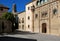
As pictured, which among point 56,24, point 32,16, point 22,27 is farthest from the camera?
point 22,27

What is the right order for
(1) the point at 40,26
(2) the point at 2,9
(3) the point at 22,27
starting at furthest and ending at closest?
(2) the point at 2,9, (3) the point at 22,27, (1) the point at 40,26

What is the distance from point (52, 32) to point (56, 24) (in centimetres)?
215

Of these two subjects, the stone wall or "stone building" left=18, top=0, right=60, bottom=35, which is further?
the stone wall

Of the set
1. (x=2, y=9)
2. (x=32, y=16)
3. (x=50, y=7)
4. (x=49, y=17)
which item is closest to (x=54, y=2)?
(x=50, y=7)

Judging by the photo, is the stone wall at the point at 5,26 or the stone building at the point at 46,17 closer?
the stone building at the point at 46,17

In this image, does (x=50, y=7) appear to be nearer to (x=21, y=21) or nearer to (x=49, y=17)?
(x=49, y=17)

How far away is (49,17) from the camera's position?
28.3 meters

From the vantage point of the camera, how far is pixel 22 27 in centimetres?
4791

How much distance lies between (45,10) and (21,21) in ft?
65.8

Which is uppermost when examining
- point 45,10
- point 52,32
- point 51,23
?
point 45,10

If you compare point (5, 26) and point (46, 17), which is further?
point (5, 26)

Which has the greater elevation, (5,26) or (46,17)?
(46,17)

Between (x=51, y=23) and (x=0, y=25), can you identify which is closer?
(x=51, y=23)

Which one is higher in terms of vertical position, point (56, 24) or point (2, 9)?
point (2, 9)
